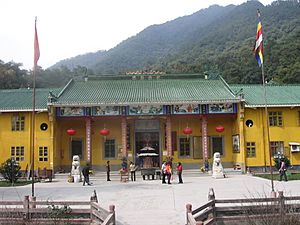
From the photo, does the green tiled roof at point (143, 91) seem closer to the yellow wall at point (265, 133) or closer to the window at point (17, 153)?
the yellow wall at point (265, 133)

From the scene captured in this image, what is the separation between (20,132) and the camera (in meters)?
25.0

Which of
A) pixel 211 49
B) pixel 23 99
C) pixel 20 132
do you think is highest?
pixel 211 49

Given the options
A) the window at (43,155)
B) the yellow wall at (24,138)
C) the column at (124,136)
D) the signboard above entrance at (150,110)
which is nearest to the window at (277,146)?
the signboard above entrance at (150,110)

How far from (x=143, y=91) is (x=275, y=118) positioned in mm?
9389

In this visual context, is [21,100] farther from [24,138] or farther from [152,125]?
[152,125]

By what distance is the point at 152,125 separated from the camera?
26438mm

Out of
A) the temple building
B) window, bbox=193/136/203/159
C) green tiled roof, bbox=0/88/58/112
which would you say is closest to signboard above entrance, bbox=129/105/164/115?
the temple building

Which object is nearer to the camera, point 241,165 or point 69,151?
point 241,165

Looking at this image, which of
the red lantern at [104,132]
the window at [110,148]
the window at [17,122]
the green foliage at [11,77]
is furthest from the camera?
the green foliage at [11,77]

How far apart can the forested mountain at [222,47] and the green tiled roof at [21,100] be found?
12723 millimetres

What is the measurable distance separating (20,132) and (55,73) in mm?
47760

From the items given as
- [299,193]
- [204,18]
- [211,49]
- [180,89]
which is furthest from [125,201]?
[204,18]

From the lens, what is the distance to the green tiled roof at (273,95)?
24906mm

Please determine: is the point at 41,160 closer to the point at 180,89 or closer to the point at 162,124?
the point at 162,124
